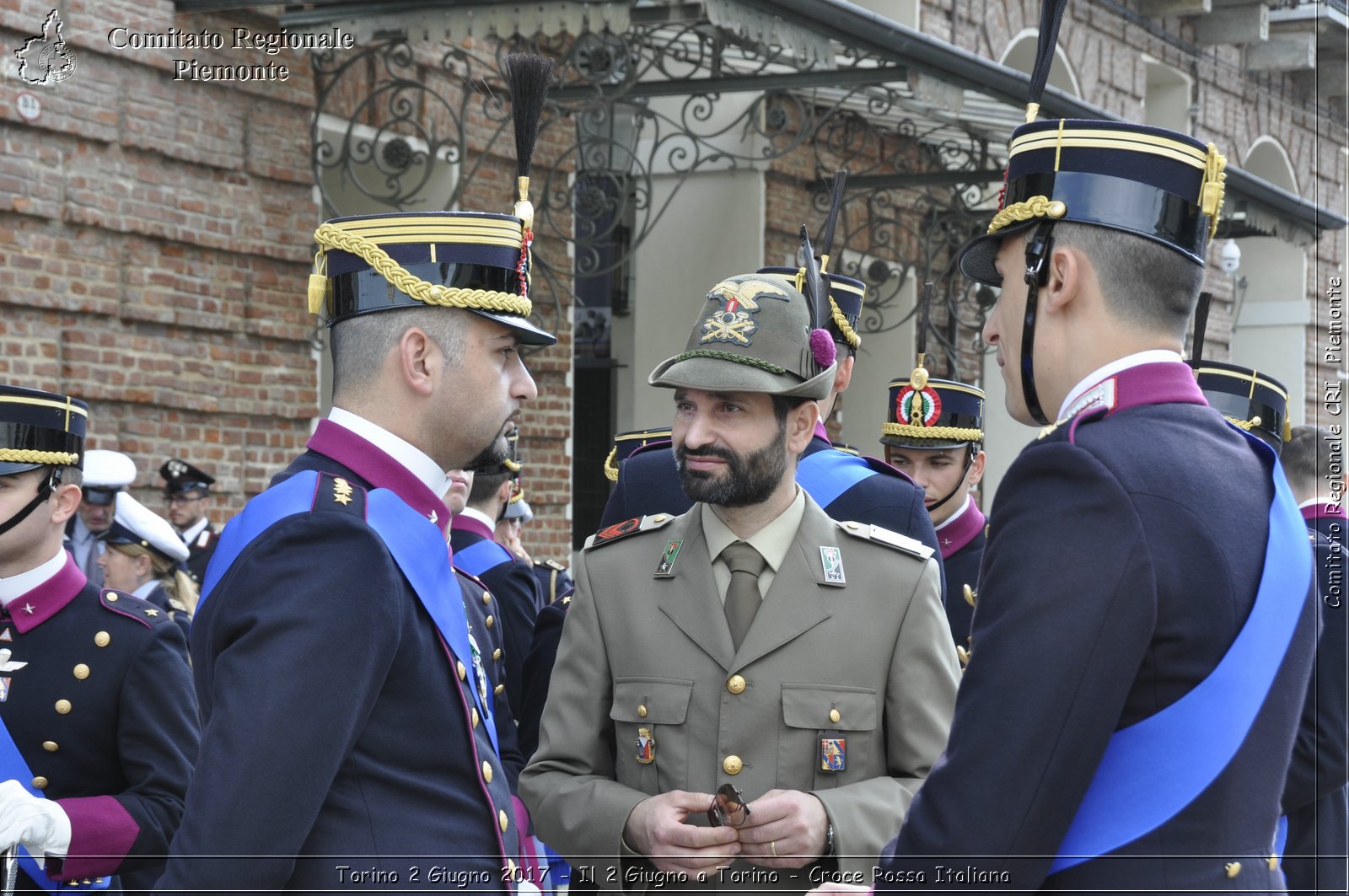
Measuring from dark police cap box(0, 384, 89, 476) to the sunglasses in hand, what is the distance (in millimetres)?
1929

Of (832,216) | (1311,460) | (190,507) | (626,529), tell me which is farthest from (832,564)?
(190,507)

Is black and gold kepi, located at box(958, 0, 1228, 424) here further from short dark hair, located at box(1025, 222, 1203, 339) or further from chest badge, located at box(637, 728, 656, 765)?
chest badge, located at box(637, 728, 656, 765)

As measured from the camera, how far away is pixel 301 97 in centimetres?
756

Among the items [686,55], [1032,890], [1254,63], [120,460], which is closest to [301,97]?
[120,460]

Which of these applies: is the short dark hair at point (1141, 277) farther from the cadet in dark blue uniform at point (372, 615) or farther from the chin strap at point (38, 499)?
the chin strap at point (38, 499)

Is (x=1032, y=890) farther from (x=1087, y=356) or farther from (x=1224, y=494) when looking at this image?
(x=1087, y=356)

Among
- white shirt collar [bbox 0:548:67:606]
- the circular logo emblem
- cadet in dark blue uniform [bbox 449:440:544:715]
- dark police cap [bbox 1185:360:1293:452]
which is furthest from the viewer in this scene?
the circular logo emblem

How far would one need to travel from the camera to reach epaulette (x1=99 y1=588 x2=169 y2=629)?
343cm

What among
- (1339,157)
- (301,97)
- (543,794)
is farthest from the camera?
(1339,157)

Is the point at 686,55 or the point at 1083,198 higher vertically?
the point at 686,55

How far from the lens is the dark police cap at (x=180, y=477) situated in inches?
272

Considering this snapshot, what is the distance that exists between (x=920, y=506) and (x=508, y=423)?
1.33m

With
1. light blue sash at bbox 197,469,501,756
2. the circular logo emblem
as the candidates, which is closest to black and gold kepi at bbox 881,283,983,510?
the circular logo emblem

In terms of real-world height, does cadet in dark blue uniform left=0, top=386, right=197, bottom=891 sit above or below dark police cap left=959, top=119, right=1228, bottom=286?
below
